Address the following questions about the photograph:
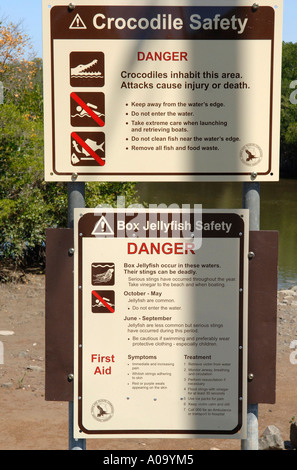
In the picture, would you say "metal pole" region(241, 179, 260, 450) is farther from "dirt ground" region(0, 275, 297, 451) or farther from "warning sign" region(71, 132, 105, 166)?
"dirt ground" region(0, 275, 297, 451)

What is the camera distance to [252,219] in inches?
115

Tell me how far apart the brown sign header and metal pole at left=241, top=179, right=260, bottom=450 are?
69 cm

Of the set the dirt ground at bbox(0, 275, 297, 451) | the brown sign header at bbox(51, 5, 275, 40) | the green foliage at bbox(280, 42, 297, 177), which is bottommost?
the dirt ground at bbox(0, 275, 297, 451)

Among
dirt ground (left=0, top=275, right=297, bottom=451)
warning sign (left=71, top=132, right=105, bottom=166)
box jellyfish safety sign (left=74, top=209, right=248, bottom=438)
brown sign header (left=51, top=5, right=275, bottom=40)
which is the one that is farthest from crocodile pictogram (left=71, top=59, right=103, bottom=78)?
dirt ground (left=0, top=275, right=297, bottom=451)

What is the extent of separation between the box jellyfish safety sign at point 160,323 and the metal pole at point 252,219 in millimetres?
39

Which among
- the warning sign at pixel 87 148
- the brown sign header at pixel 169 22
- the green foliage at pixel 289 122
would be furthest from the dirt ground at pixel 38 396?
the green foliage at pixel 289 122

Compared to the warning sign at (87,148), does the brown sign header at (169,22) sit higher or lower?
higher

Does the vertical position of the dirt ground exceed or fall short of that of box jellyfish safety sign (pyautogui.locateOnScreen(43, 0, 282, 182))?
it falls short

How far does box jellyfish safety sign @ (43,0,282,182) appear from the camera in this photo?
9.38ft

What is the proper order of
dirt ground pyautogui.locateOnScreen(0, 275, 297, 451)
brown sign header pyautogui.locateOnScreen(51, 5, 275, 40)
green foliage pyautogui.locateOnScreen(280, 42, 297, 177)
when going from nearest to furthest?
brown sign header pyautogui.locateOnScreen(51, 5, 275, 40) < dirt ground pyautogui.locateOnScreen(0, 275, 297, 451) < green foliage pyautogui.locateOnScreen(280, 42, 297, 177)

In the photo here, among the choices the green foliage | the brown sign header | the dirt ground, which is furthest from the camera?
the green foliage

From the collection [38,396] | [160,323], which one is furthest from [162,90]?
[38,396]

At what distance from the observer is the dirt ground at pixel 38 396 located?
6148mm

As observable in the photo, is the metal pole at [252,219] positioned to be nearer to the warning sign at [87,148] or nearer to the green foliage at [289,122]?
the warning sign at [87,148]
